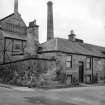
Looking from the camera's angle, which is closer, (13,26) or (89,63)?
(89,63)

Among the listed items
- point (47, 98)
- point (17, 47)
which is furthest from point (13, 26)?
point (47, 98)

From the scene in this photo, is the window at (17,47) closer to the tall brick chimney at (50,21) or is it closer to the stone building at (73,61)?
the stone building at (73,61)

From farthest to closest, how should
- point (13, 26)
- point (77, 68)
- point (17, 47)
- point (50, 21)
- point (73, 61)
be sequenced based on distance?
1. point (50, 21)
2. point (13, 26)
3. point (17, 47)
4. point (77, 68)
5. point (73, 61)

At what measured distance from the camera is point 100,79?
3130 cm

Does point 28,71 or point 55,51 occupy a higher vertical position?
point 55,51

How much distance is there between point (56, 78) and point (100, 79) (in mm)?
11619

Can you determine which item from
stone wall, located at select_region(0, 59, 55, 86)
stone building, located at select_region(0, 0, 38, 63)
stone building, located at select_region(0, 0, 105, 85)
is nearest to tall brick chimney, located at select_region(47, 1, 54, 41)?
stone building, located at select_region(0, 0, 105, 85)

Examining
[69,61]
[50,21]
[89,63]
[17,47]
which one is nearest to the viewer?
[69,61]

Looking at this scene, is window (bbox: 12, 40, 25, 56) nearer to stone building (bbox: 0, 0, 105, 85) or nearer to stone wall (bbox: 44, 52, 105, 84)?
stone building (bbox: 0, 0, 105, 85)

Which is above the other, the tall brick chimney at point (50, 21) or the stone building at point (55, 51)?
the tall brick chimney at point (50, 21)

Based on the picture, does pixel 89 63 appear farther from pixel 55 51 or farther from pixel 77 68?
pixel 55 51

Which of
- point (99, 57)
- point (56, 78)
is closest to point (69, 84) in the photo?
point (56, 78)

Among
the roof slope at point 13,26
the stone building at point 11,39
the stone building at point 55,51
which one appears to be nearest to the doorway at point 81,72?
the stone building at point 55,51

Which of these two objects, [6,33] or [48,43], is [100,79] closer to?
[48,43]
